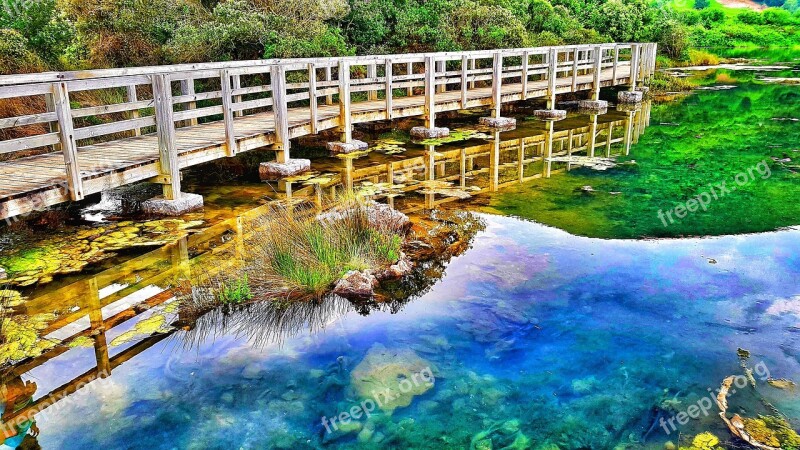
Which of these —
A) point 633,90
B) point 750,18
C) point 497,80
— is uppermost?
point 750,18

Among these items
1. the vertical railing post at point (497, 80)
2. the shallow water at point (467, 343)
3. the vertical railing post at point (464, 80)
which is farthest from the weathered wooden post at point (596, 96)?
the shallow water at point (467, 343)

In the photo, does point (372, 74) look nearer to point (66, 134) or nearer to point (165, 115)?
point (165, 115)

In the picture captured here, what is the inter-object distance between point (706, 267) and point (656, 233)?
116 centimetres

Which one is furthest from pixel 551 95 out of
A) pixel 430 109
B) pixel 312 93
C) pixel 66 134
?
pixel 66 134

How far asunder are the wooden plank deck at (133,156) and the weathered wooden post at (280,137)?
19 centimetres

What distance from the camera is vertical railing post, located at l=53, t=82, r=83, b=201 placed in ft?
23.5

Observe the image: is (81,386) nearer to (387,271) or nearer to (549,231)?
(387,271)

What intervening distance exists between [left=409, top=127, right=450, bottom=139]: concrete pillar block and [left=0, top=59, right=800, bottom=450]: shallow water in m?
4.67

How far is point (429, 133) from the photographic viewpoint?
14.1 m

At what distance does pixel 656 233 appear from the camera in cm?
830

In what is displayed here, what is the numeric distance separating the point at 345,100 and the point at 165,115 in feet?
14.0

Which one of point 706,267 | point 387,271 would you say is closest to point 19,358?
point 387,271

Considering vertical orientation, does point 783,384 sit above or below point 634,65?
below

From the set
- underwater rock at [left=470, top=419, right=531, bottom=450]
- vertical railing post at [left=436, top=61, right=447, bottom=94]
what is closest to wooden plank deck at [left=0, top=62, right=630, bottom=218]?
vertical railing post at [left=436, top=61, right=447, bottom=94]
